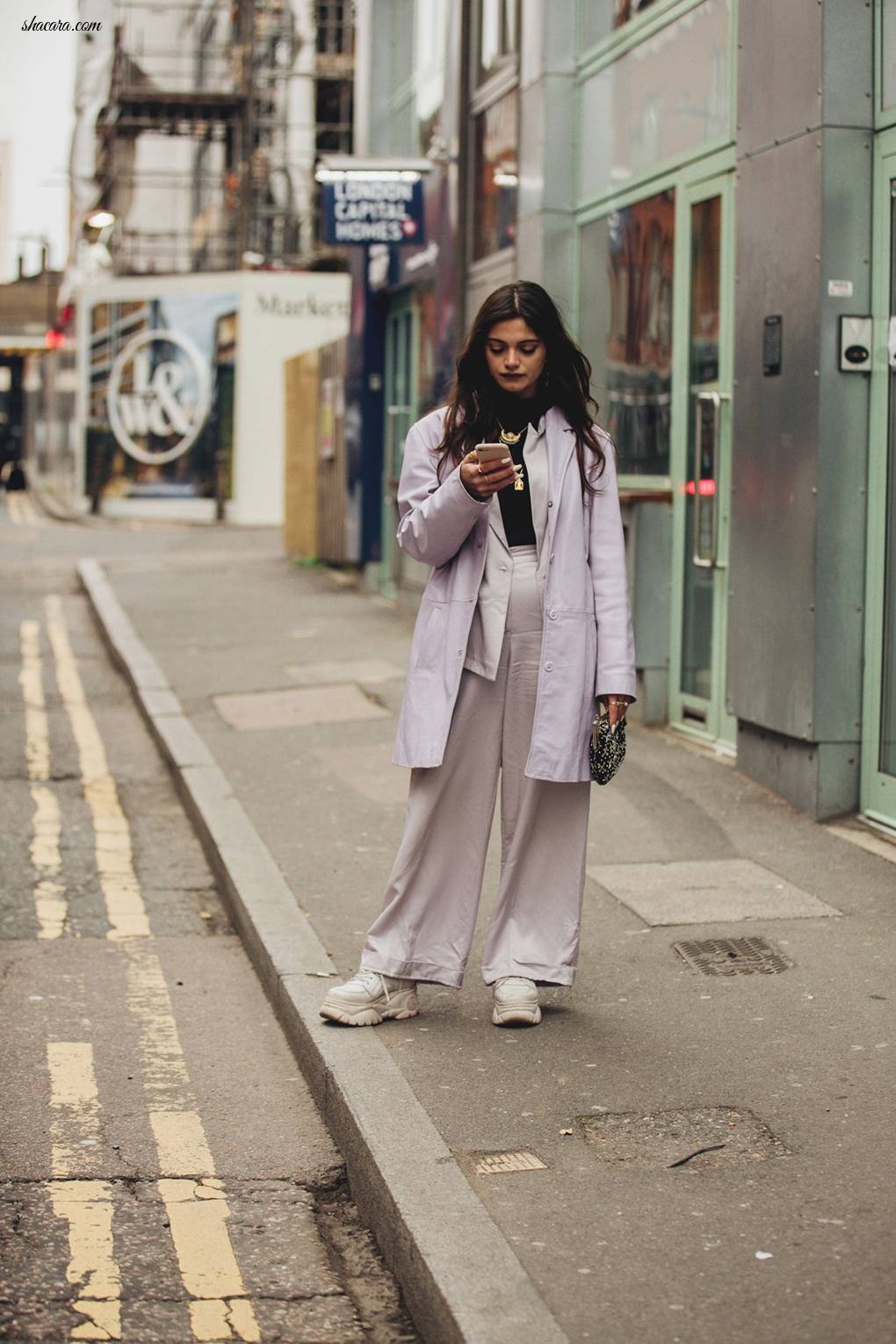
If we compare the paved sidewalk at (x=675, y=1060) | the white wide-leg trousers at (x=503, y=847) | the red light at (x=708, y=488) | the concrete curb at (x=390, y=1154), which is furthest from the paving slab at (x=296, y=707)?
the white wide-leg trousers at (x=503, y=847)

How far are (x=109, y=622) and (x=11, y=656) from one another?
1.29 m

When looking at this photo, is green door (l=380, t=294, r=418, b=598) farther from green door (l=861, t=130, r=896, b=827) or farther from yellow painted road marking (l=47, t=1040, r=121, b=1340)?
yellow painted road marking (l=47, t=1040, r=121, b=1340)

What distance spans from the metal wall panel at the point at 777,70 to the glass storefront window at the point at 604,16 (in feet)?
7.66

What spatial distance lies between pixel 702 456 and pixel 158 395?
2776cm

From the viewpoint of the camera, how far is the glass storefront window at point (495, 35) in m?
13.1

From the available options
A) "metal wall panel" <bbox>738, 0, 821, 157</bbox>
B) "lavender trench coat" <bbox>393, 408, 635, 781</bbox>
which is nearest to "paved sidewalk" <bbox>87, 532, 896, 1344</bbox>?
"lavender trench coat" <bbox>393, 408, 635, 781</bbox>

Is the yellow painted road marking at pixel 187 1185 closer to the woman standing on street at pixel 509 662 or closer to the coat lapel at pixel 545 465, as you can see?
the woman standing on street at pixel 509 662

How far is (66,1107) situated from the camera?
4855mm

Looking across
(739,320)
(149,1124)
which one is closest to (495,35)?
(739,320)

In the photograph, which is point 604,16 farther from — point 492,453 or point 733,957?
point 492,453

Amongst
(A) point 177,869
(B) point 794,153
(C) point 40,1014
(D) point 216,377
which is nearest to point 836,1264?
(C) point 40,1014

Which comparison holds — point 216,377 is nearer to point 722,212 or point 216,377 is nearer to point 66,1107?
point 722,212

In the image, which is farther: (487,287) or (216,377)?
(216,377)

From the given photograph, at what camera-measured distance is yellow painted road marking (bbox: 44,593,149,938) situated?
708 centimetres
